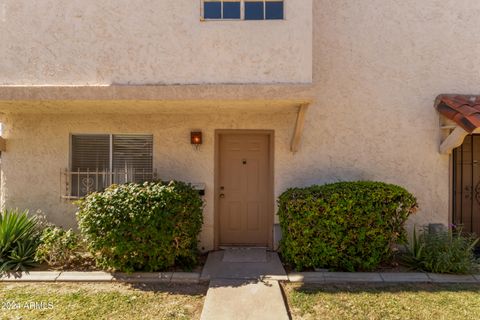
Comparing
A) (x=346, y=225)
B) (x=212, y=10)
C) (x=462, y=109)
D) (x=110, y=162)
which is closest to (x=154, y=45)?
(x=212, y=10)

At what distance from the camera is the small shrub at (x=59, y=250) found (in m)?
5.26

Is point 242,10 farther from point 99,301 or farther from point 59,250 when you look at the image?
point 59,250

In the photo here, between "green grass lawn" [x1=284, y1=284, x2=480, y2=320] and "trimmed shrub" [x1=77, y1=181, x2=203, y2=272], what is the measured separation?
1960mm

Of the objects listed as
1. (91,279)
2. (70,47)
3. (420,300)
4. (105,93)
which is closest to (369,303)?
(420,300)

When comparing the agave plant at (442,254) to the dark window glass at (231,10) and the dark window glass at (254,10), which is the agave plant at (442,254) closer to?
the dark window glass at (254,10)

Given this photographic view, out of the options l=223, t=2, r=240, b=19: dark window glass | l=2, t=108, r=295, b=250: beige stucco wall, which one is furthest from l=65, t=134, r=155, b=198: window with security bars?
l=223, t=2, r=240, b=19: dark window glass

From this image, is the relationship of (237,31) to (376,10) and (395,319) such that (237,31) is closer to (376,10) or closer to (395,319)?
(376,10)

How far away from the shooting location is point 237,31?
196 inches

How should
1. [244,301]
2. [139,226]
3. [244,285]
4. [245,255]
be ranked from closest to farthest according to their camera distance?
[244,301] → [244,285] → [139,226] → [245,255]

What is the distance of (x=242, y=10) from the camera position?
5074 mm

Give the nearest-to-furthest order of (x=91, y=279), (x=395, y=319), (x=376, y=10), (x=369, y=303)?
(x=395, y=319)
(x=369, y=303)
(x=91, y=279)
(x=376, y=10)

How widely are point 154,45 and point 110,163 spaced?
270 centimetres

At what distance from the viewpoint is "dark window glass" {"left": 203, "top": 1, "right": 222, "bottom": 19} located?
506 centimetres

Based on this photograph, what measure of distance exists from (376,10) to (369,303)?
551 cm
